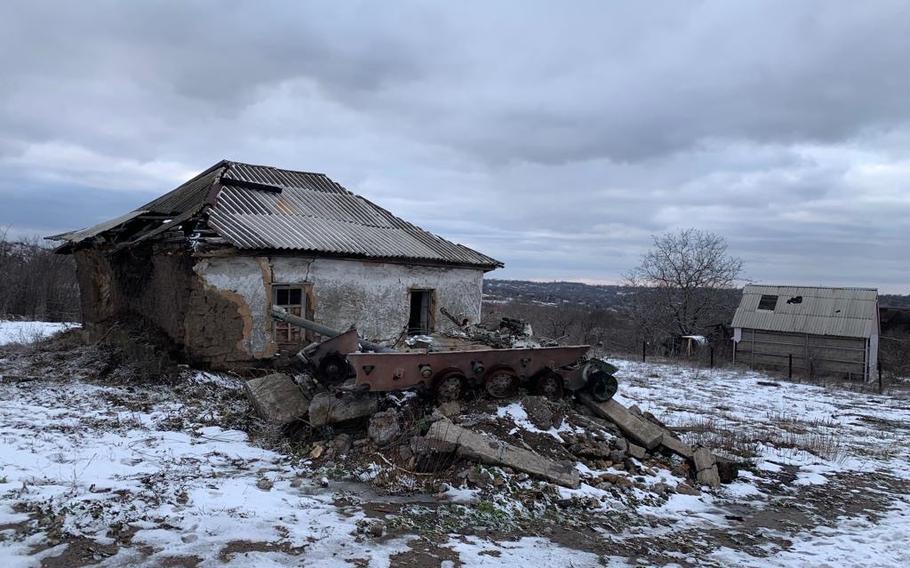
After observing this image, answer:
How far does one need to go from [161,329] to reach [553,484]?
27.5 ft

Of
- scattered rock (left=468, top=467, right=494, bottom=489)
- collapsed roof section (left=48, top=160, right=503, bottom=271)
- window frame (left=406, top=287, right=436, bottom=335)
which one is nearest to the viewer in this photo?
scattered rock (left=468, top=467, right=494, bottom=489)

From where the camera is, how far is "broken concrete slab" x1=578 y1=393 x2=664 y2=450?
7.51 meters

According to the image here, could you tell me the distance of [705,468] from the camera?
7117 millimetres

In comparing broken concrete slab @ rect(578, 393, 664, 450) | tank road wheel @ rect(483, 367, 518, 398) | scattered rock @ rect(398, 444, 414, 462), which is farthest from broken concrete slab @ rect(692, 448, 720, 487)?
scattered rock @ rect(398, 444, 414, 462)

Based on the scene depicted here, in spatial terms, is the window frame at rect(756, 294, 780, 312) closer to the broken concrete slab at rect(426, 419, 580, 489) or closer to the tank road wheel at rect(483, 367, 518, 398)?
the tank road wheel at rect(483, 367, 518, 398)

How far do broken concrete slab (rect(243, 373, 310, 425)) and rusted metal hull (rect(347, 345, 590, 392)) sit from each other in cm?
123

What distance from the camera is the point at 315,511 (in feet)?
17.2

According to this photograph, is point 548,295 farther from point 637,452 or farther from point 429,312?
point 637,452

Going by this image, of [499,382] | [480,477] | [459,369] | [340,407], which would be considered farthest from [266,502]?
[499,382]

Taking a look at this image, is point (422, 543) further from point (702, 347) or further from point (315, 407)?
point (702, 347)

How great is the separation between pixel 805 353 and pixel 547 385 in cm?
1916

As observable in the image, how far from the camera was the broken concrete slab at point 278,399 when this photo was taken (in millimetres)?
7641

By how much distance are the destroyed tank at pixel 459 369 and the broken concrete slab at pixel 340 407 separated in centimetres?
23

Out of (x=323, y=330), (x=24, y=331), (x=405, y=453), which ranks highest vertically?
(x=323, y=330)
